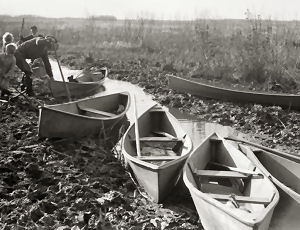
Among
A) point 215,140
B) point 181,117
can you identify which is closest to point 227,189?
point 215,140

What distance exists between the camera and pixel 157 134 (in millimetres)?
9070

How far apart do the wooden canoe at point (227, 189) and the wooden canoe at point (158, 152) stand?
0.30 meters

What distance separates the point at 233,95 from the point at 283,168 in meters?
5.37

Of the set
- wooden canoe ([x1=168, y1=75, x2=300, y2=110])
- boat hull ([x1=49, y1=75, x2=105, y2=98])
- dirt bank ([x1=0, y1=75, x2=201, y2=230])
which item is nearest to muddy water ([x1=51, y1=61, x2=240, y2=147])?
boat hull ([x1=49, y1=75, x2=105, y2=98])

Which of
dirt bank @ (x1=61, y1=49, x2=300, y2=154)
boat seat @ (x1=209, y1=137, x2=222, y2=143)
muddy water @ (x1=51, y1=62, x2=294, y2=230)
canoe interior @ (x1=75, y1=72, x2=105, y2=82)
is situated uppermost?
boat seat @ (x1=209, y1=137, x2=222, y2=143)

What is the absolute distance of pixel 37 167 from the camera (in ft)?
21.9

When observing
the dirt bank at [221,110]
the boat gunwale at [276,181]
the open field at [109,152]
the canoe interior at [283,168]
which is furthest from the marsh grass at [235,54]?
the boat gunwale at [276,181]

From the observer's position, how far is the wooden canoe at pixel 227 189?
447cm

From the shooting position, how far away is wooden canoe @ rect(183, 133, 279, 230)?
4469mm

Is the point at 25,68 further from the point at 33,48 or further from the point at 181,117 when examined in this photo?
the point at 181,117

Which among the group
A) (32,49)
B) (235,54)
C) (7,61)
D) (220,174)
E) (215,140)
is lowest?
(220,174)

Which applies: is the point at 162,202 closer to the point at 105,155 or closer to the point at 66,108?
the point at 105,155

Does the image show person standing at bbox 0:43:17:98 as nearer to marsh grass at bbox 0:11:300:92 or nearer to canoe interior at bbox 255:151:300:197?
canoe interior at bbox 255:151:300:197

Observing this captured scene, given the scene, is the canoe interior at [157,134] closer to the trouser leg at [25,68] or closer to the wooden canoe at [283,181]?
the wooden canoe at [283,181]
